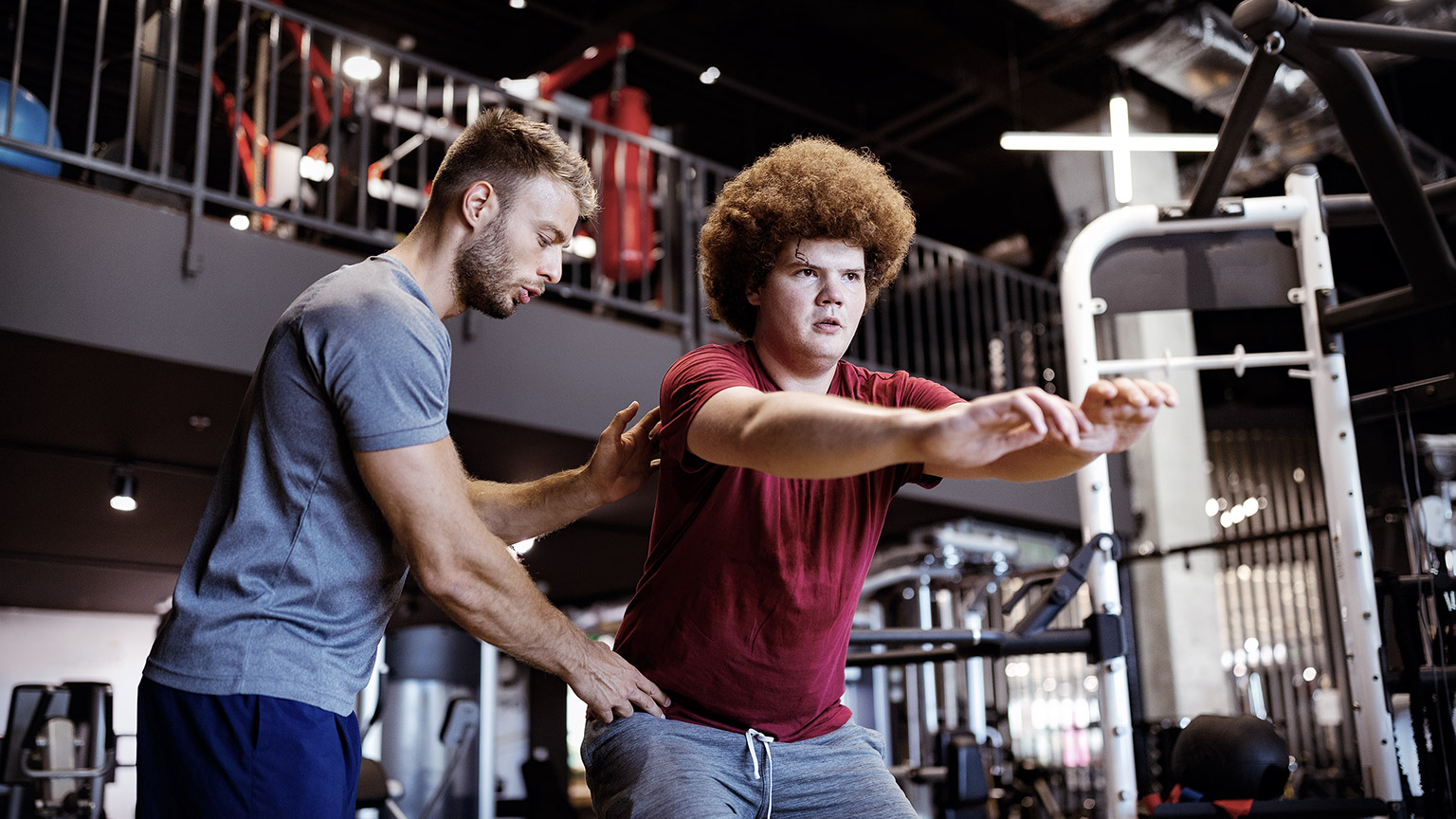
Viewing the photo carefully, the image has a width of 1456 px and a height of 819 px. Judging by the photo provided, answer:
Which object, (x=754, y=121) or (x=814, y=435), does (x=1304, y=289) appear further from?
(x=754, y=121)

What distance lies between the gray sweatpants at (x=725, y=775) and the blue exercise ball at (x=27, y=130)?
3.80m

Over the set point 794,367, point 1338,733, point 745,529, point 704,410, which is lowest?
point 1338,733

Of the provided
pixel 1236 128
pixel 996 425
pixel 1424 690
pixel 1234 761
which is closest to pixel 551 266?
pixel 996 425

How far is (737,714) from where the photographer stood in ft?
5.39

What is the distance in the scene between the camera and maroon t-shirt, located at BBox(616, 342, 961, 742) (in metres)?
1.62

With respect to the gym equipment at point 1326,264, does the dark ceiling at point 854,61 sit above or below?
above

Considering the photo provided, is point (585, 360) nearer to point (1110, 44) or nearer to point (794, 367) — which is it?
point (794, 367)

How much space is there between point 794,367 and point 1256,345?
1120 centimetres

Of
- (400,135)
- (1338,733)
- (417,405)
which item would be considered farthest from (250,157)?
(1338,733)

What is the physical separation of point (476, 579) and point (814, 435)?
63 cm

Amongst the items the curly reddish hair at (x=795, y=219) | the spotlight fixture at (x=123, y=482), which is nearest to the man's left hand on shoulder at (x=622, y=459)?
the curly reddish hair at (x=795, y=219)

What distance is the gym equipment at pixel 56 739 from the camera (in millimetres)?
4703

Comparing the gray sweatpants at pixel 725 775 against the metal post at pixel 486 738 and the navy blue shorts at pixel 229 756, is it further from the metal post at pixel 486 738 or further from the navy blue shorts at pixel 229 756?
the metal post at pixel 486 738

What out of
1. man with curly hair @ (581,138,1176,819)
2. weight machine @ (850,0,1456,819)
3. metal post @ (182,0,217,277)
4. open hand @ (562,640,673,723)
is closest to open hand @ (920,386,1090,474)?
man with curly hair @ (581,138,1176,819)
